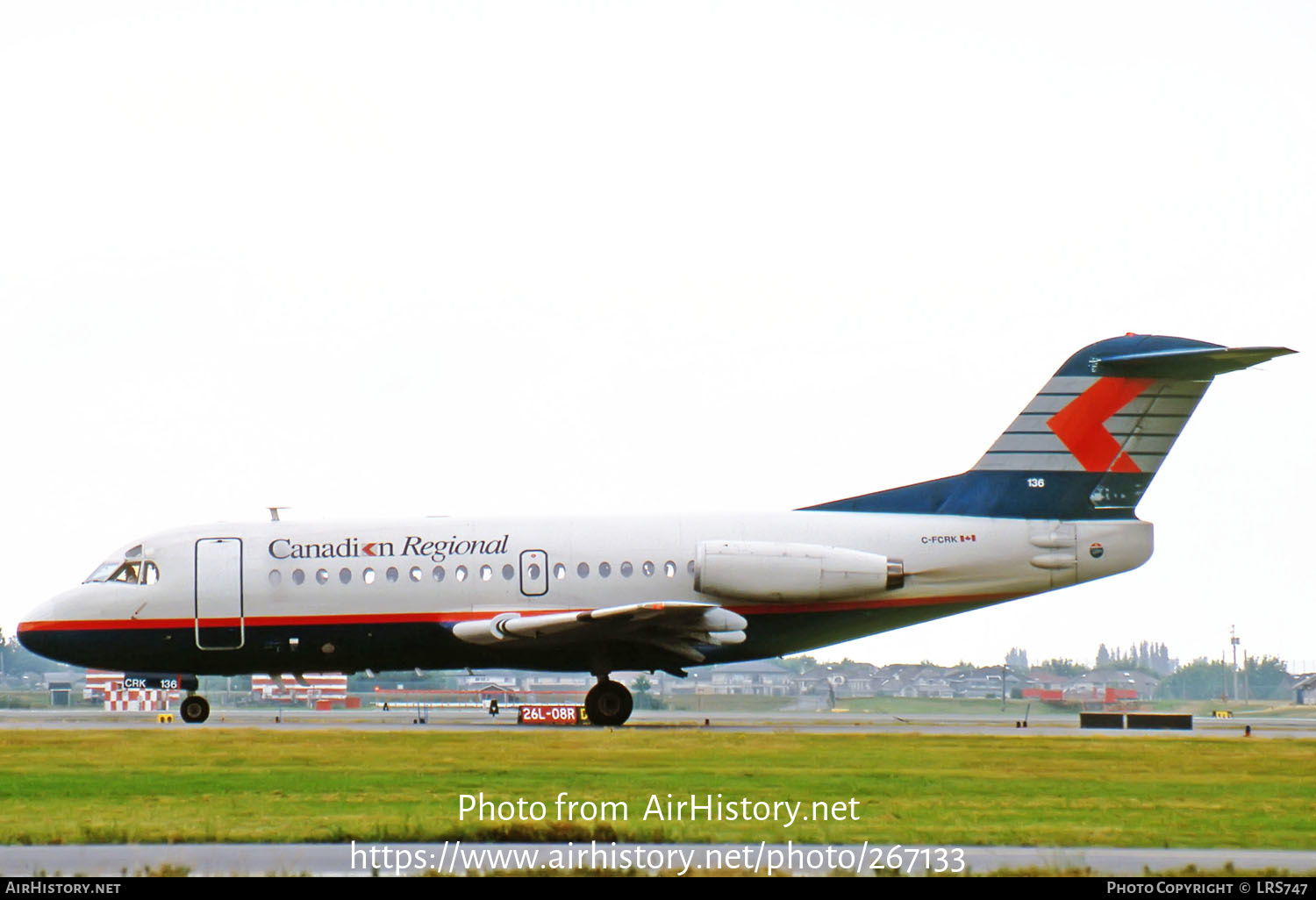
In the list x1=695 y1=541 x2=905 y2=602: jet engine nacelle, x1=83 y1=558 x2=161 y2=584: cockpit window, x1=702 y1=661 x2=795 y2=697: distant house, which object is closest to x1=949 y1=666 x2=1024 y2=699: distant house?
x1=702 y1=661 x2=795 y2=697: distant house

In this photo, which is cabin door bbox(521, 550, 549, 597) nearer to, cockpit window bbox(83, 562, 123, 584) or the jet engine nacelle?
the jet engine nacelle

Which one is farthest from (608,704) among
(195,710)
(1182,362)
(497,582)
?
(1182,362)

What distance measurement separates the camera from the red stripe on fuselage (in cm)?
3291

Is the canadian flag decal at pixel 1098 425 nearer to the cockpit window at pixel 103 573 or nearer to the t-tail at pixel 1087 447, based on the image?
the t-tail at pixel 1087 447

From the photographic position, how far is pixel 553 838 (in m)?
15.0

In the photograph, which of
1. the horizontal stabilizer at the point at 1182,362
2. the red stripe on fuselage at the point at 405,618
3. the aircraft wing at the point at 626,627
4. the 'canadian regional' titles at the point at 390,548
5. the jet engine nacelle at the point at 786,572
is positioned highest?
the horizontal stabilizer at the point at 1182,362

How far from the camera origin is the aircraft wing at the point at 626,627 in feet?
104

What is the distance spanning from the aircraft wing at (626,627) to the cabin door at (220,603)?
15.0ft

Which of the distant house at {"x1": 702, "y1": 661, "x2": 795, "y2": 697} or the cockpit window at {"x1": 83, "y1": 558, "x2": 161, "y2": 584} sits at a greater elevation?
the cockpit window at {"x1": 83, "y1": 558, "x2": 161, "y2": 584}

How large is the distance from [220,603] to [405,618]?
3.85 metres

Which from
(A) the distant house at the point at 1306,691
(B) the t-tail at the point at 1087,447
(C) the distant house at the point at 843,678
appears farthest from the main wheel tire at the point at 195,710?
(A) the distant house at the point at 1306,691
